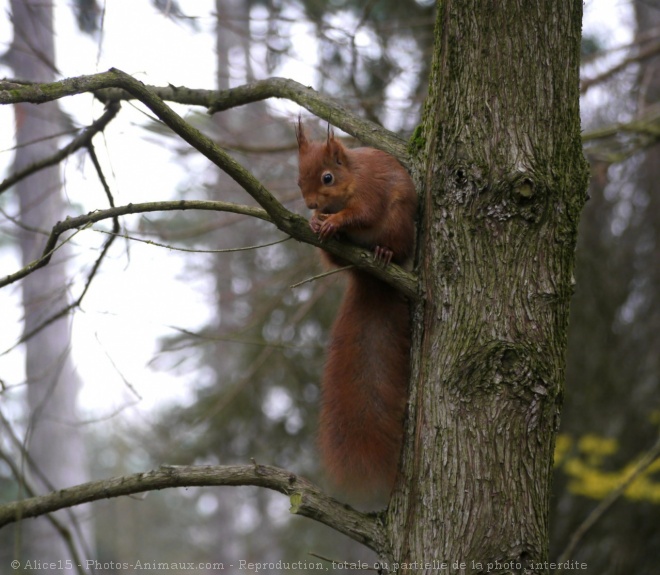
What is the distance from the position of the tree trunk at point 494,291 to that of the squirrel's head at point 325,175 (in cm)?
81

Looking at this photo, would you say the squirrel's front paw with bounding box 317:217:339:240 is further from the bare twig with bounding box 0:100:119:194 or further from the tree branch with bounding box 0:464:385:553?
the bare twig with bounding box 0:100:119:194

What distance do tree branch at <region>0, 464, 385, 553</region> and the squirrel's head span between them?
1.16 meters

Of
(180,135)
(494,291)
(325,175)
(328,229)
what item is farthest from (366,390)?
(180,135)

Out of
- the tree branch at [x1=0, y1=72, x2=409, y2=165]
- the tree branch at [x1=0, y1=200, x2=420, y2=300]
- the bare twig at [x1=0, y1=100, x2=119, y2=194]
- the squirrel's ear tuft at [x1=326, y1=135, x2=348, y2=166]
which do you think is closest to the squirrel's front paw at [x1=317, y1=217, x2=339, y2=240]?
the tree branch at [x1=0, y1=200, x2=420, y2=300]

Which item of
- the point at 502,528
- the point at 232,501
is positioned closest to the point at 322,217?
the point at 502,528

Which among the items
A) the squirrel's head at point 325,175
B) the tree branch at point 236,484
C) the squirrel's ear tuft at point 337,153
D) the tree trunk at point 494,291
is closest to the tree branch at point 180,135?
the tree trunk at point 494,291

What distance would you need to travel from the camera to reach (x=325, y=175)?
2873 mm

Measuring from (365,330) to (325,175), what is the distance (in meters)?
0.67

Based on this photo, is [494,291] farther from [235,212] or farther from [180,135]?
[180,135]

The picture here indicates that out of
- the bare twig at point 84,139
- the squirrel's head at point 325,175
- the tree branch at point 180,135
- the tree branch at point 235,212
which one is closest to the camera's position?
the tree branch at point 180,135

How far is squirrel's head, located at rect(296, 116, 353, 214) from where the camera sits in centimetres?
284

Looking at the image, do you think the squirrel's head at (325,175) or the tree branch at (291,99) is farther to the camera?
the squirrel's head at (325,175)

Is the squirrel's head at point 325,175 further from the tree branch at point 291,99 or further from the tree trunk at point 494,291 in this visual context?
the tree trunk at point 494,291

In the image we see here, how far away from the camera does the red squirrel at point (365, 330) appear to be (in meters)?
2.41
